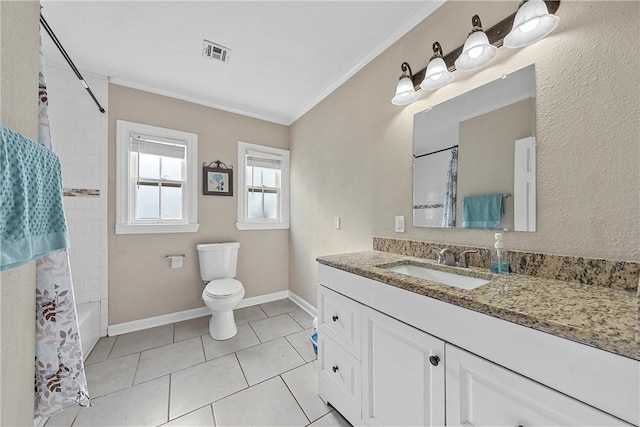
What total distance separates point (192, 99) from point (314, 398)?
2.97m

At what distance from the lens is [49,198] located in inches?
35.7

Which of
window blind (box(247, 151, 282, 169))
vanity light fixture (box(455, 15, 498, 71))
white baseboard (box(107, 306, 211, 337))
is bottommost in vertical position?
white baseboard (box(107, 306, 211, 337))

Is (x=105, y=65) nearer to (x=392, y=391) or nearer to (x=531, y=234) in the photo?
(x=392, y=391)

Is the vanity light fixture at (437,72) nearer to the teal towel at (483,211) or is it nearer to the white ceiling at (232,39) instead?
the white ceiling at (232,39)

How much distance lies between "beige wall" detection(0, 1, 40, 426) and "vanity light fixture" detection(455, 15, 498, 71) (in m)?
1.77

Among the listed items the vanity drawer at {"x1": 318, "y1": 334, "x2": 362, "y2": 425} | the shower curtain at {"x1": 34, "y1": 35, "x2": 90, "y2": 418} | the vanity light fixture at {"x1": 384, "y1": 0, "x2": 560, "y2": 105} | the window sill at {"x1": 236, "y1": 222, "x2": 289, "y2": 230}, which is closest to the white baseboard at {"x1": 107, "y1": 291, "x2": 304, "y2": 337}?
the window sill at {"x1": 236, "y1": 222, "x2": 289, "y2": 230}

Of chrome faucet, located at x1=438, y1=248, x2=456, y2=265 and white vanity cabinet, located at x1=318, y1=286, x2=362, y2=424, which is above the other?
chrome faucet, located at x1=438, y1=248, x2=456, y2=265

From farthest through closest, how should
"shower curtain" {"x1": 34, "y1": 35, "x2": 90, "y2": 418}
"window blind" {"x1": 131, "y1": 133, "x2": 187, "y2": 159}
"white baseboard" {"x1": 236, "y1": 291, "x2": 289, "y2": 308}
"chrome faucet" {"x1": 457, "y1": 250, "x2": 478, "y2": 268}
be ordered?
"white baseboard" {"x1": 236, "y1": 291, "x2": 289, "y2": 308}, "window blind" {"x1": 131, "y1": 133, "x2": 187, "y2": 159}, "chrome faucet" {"x1": 457, "y1": 250, "x2": 478, "y2": 268}, "shower curtain" {"x1": 34, "y1": 35, "x2": 90, "y2": 418}

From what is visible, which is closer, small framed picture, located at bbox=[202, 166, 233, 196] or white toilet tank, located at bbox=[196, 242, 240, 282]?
white toilet tank, located at bbox=[196, 242, 240, 282]

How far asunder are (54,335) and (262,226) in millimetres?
2050

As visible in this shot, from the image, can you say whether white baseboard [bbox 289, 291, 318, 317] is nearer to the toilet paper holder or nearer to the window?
the window

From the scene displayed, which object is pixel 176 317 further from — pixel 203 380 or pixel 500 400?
pixel 500 400

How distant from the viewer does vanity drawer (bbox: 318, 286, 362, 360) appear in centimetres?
119

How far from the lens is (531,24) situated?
0.98 metres
